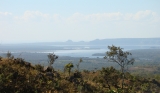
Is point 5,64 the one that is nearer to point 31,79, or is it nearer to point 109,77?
point 31,79

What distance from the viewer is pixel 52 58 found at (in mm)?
23656

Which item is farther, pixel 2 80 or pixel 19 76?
pixel 19 76

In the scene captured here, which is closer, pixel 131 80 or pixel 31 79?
pixel 31 79

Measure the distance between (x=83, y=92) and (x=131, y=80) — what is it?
641 inches

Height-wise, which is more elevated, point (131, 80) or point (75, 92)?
point (75, 92)

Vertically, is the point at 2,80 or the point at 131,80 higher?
the point at 2,80

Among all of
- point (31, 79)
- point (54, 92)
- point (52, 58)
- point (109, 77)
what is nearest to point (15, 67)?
point (31, 79)

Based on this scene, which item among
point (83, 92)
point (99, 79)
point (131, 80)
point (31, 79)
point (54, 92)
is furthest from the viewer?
point (131, 80)

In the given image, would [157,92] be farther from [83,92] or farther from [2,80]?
[2,80]

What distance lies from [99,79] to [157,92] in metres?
7.15

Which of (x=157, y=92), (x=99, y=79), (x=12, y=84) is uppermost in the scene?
(x=12, y=84)

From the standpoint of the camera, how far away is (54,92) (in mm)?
10922

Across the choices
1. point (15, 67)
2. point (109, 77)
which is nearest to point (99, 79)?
point (109, 77)

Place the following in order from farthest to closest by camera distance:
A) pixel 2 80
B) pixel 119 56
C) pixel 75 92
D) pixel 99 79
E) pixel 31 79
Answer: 1. pixel 119 56
2. pixel 99 79
3. pixel 75 92
4. pixel 31 79
5. pixel 2 80
